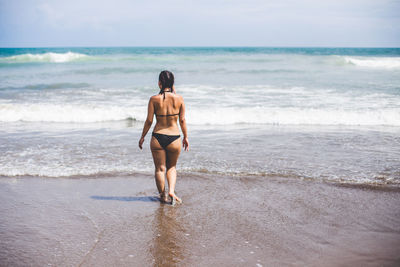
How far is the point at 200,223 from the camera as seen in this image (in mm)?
3682

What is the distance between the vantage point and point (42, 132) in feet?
26.8

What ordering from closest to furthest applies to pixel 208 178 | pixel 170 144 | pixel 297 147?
pixel 170 144 < pixel 208 178 < pixel 297 147

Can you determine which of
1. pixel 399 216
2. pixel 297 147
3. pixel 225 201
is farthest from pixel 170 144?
pixel 297 147

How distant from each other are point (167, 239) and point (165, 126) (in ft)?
4.56

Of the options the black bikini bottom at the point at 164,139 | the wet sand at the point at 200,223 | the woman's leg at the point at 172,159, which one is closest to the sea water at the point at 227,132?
the wet sand at the point at 200,223

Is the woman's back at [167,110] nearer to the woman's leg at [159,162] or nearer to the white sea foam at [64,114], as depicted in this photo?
the woman's leg at [159,162]

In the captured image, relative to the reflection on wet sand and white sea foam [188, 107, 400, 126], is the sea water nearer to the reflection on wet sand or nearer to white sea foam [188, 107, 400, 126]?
white sea foam [188, 107, 400, 126]

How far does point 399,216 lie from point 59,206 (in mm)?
4104

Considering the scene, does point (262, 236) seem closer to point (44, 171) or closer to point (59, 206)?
point (59, 206)

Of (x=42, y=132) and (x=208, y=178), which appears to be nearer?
(x=208, y=178)

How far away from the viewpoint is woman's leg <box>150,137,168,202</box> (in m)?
4.09

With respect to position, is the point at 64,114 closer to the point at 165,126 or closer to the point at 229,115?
the point at 229,115

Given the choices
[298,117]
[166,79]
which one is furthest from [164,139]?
[298,117]

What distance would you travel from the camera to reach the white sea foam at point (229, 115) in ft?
30.8
